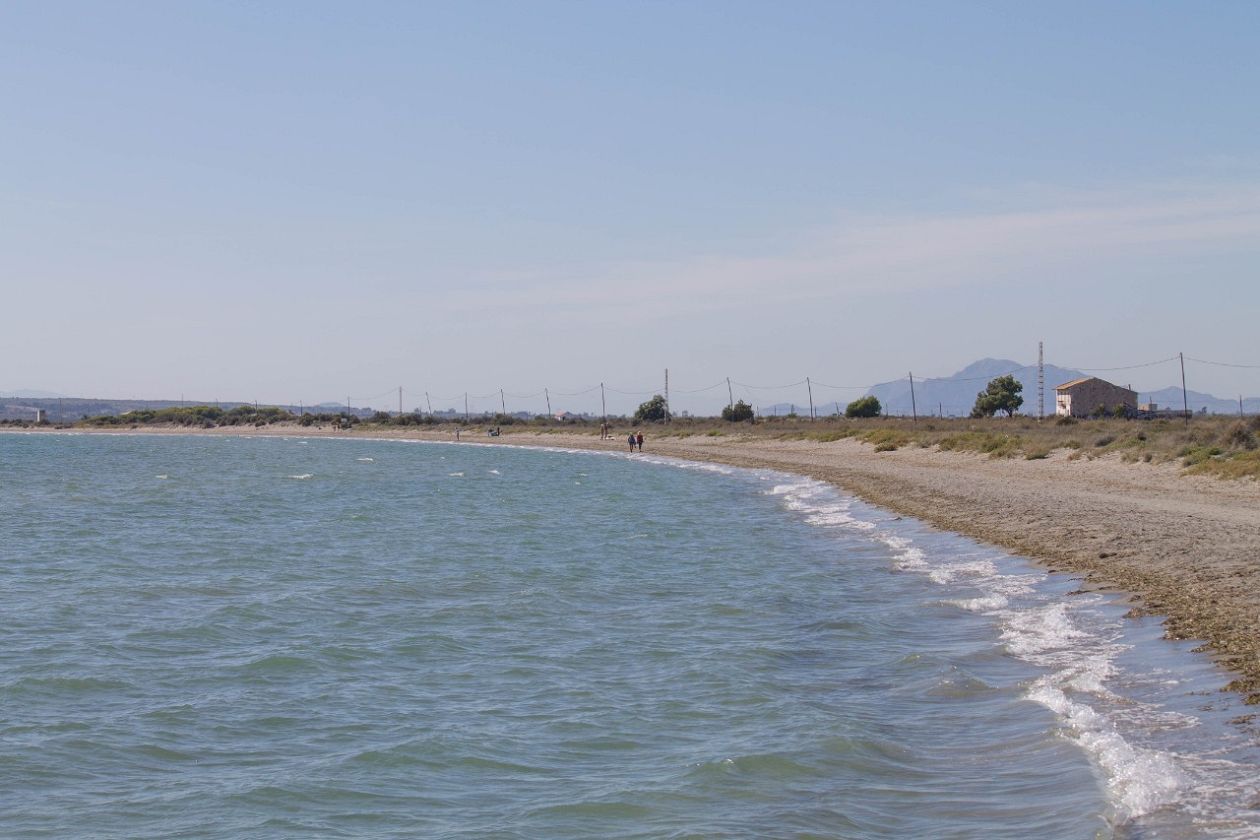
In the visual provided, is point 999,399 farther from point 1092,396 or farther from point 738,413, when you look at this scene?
point 738,413

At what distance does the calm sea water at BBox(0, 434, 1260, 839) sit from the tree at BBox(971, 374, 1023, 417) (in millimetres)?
79621

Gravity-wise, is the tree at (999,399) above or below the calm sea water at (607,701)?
above

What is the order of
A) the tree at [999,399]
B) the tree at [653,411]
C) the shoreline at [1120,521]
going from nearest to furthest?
the shoreline at [1120,521] < the tree at [999,399] < the tree at [653,411]

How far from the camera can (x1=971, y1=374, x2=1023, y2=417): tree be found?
9944 cm

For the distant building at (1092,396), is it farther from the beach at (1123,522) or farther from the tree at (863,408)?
the beach at (1123,522)

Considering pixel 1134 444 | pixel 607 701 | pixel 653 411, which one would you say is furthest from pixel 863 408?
pixel 607 701

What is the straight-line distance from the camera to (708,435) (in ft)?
329

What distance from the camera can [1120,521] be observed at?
22.1 metres

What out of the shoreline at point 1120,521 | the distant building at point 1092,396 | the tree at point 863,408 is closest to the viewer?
the shoreline at point 1120,521

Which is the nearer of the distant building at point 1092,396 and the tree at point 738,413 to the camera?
the distant building at point 1092,396

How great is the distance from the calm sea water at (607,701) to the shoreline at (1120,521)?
70 centimetres

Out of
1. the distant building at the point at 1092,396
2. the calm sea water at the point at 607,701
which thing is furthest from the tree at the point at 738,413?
the calm sea water at the point at 607,701

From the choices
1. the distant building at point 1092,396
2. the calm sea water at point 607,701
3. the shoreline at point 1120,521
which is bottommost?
the calm sea water at point 607,701

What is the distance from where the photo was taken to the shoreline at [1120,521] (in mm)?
13102
